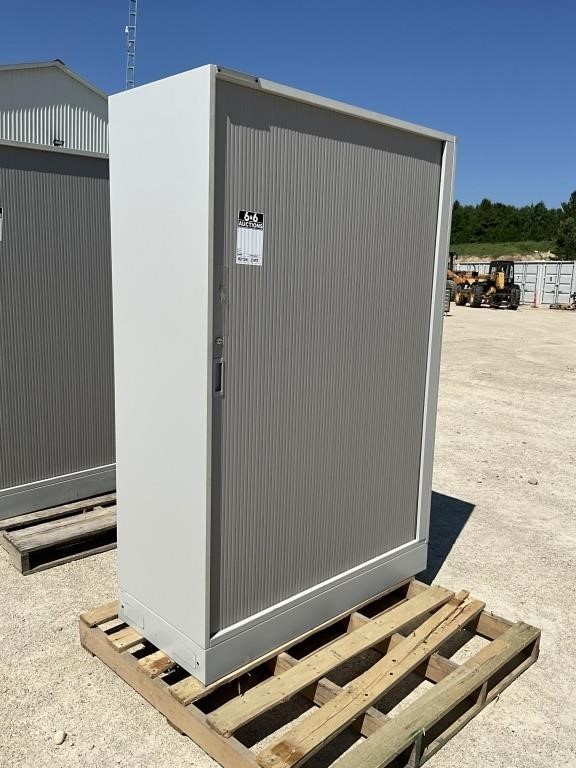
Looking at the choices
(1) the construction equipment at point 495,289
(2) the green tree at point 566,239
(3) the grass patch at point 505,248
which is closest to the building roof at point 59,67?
(1) the construction equipment at point 495,289

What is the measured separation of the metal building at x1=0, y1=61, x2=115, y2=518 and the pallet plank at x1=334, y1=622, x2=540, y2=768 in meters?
2.75

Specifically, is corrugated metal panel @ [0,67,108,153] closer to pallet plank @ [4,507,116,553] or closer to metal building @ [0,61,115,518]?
metal building @ [0,61,115,518]

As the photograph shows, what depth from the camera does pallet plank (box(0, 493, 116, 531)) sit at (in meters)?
4.07

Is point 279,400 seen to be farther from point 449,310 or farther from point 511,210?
point 511,210

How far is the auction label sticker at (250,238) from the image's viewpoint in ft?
7.55

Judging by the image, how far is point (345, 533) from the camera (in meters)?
3.05

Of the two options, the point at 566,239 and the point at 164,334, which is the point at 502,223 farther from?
the point at 164,334

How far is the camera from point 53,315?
4.14 meters

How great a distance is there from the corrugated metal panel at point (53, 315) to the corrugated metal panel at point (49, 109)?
11934 millimetres

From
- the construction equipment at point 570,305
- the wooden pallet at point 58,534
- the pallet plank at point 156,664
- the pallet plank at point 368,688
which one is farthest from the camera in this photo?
the construction equipment at point 570,305

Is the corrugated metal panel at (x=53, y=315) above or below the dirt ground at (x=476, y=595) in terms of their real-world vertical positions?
above

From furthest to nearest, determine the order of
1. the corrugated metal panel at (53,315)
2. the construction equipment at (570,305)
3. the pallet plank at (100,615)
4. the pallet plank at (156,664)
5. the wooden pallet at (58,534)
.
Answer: the construction equipment at (570,305)
the corrugated metal panel at (53,315)
the wooden pallet at (58,534)
the pallet plank at (100,615)
the pallet plank at (156,664)

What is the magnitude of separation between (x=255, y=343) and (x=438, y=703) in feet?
5.07

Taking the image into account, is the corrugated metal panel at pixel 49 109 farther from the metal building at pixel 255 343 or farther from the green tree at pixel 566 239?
the green tree at pixel 566 239
